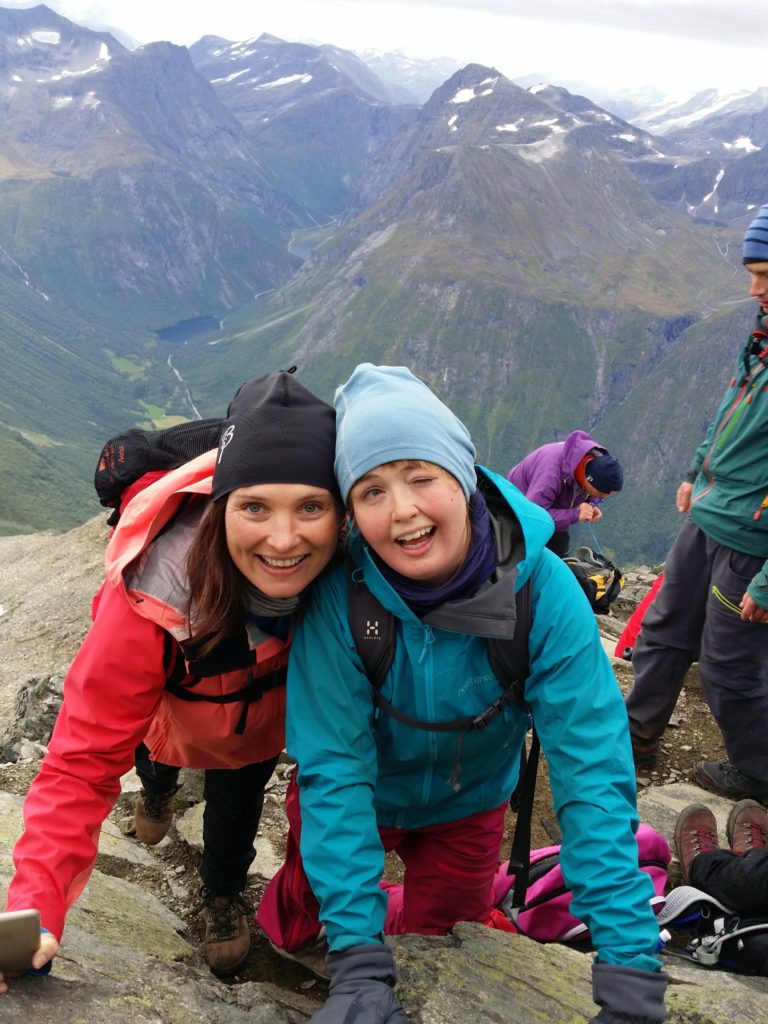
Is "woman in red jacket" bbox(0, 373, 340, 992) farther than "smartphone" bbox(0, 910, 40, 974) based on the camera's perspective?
Yes

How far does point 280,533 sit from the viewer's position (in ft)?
14.6

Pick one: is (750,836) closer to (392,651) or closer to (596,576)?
(392,651)

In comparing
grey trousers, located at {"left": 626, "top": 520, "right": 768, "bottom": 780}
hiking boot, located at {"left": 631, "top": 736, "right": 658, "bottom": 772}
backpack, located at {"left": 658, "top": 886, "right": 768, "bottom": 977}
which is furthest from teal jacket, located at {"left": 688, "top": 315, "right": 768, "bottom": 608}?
hiking boot, located at {"left": 631, "top": 736, "right": 658, "bottom": 772}

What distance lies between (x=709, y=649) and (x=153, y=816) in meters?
5.68

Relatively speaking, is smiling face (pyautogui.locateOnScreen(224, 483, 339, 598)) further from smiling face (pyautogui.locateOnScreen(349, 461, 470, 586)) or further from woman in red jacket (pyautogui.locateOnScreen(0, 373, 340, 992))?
smiling face (pyautogui.locateOnScreen(349, 461, 470, 586))

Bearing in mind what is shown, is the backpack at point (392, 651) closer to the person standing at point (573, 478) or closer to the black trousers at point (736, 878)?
the black trousers at point (736, 878)

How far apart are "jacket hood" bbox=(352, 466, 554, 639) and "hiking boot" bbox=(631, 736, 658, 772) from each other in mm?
5426

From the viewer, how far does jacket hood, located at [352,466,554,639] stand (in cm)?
441

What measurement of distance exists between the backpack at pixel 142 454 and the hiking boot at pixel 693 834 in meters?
5.55

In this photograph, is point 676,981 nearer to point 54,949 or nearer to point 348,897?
point 348,897

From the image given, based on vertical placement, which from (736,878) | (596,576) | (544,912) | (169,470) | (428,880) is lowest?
(596,576)

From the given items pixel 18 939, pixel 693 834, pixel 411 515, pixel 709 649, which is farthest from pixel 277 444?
pixel 693 834

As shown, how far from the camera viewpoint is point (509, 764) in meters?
5.50

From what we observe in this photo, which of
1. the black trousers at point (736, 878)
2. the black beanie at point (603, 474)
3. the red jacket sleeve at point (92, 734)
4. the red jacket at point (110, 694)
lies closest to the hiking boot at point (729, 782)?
the black trousers at point (736, 878)
